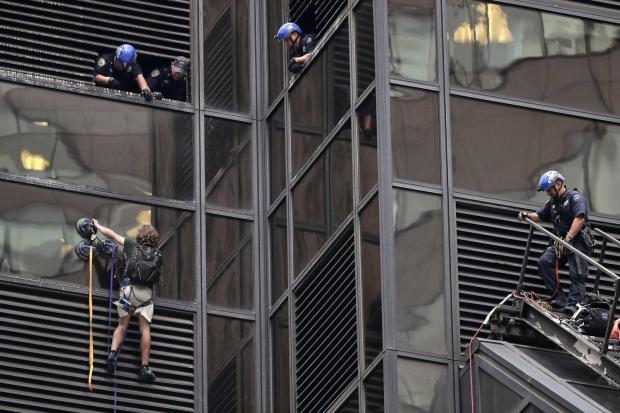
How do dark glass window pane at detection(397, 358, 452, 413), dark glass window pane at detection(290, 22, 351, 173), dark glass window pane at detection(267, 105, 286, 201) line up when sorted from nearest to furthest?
dark glass window pane at detection(397, 358, 452, 413) < dark glass window pane at detection(290, 22, 351, 173) < dark glass window pane at detection(267, 105, 286, 201)

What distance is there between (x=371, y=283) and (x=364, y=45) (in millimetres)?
3433

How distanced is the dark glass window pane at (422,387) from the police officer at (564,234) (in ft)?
5.96

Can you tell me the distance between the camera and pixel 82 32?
33.9m

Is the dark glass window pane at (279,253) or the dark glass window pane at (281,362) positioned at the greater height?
the dark glass window pane at (279,253)

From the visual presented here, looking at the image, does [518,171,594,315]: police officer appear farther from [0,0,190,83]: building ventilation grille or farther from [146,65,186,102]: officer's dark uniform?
[0,0,190,83]: building ventilation grille

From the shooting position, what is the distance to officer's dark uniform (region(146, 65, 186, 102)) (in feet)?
111

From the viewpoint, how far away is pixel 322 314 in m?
30.5

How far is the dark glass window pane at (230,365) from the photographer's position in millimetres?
31906

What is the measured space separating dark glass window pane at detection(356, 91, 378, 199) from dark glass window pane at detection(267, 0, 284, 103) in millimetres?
3490

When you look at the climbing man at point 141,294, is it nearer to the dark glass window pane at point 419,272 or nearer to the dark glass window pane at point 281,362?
the dark glass window pane at point 281,362

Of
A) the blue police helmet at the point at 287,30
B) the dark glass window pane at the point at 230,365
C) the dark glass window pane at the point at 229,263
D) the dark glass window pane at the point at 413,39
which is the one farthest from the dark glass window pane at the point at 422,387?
the blue police helmet at the point at 287,30

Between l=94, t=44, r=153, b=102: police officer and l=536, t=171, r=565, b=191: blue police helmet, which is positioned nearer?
l=536, t=171, r=565, b=191: blue police helmet

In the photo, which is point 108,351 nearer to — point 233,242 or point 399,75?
point 233,242

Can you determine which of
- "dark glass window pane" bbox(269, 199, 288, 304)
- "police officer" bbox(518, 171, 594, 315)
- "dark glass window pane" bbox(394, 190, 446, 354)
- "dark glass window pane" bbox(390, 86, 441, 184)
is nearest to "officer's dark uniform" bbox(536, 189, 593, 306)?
"police officer" bbox(518, 171, 594, 315)
